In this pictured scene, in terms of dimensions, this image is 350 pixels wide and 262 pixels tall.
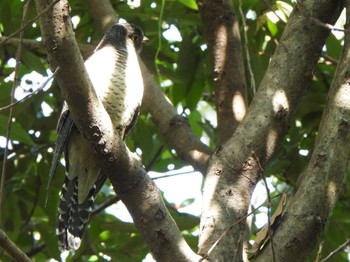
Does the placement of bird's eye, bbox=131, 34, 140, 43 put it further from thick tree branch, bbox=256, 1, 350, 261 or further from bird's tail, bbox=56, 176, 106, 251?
thick tree branch, bbox=256, 1, 350, 261

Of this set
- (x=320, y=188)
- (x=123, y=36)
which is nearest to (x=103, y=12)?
(x=123, y=36)

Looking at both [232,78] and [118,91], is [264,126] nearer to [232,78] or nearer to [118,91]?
[232,78]

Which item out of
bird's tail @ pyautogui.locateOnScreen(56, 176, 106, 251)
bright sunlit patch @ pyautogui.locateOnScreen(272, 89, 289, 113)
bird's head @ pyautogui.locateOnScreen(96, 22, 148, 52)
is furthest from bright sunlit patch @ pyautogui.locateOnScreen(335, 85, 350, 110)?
bird's head @ pyautogui.locateOnScreen(96, 22, 148, 52)

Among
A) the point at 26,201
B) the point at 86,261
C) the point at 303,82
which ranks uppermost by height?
the point at 303,82

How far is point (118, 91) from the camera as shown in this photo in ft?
13.8

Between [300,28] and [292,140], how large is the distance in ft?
4.11

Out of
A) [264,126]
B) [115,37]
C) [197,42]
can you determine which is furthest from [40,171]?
[264,126]

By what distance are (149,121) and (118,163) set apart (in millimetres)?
2116

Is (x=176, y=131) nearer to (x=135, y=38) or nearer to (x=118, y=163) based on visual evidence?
(x=135, y=38)

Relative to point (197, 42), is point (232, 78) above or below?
below

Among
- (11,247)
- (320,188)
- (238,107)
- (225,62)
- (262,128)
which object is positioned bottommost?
(11,247)

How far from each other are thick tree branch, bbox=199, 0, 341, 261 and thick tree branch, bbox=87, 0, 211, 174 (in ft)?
2.01

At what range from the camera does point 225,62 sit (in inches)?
157

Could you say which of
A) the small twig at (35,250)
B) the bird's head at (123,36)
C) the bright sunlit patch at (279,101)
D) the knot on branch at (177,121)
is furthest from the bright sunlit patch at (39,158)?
the bright sunlit patch at (279,101)
